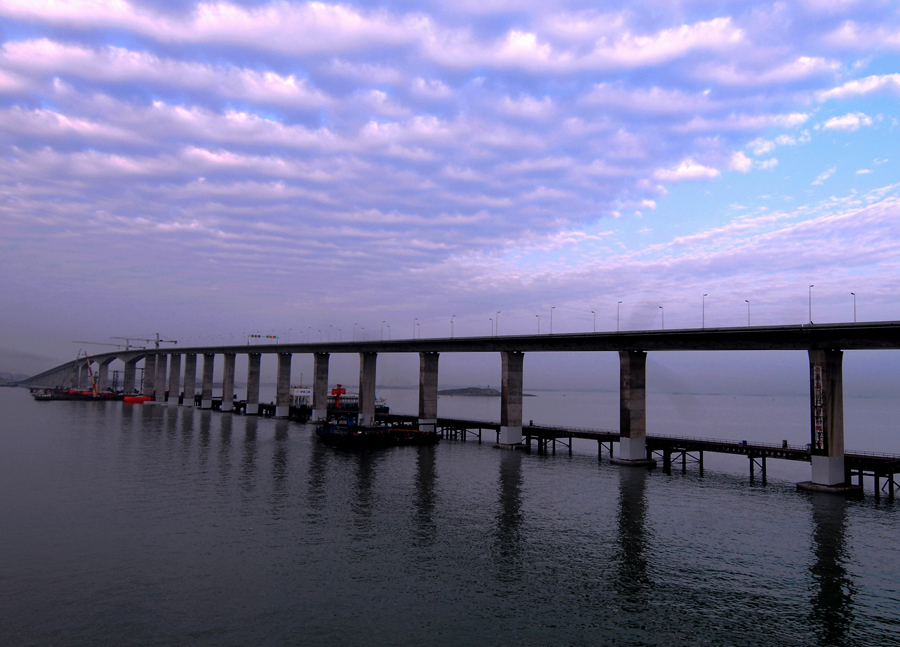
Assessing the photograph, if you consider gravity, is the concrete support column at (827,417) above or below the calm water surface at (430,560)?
above

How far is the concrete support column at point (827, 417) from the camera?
59250 millimetres

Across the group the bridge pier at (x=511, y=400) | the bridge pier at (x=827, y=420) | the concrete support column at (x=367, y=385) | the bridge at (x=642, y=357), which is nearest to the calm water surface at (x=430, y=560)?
the bridge pier at (x=827, y=420)

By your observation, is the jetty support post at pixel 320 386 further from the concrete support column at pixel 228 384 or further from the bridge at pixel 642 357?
the concrete support column at pixel 228 384

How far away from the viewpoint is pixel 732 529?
147 feet

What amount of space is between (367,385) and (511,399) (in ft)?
137

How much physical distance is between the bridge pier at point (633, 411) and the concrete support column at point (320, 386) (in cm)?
8145

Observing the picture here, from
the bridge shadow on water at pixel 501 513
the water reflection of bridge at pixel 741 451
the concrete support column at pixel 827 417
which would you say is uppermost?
the concrete support column at pixel 827 417

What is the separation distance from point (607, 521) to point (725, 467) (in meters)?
45.0

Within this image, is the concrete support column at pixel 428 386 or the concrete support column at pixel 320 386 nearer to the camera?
the concrete support column at pixel 428 386

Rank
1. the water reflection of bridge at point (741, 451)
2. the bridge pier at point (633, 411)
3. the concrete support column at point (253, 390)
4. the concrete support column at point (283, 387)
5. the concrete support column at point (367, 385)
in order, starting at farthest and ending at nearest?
the concrete support column at point (253, 390) → the concrete support column at point (283, 387) → the concrete support column at point (367, 385) → the bridge pier at point (633, 411) → the water reflection of bridge at point (741, 451)

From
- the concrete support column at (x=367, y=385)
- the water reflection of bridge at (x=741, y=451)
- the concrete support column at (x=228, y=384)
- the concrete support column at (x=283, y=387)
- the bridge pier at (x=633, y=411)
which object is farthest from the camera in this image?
the concrete support column at (x=228, y=384)

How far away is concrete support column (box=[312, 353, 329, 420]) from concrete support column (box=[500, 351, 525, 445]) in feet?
192

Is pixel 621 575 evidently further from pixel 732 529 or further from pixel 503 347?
pixel 503 347

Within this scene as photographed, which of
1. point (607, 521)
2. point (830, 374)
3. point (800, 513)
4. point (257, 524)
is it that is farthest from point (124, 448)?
point (830, 374)
